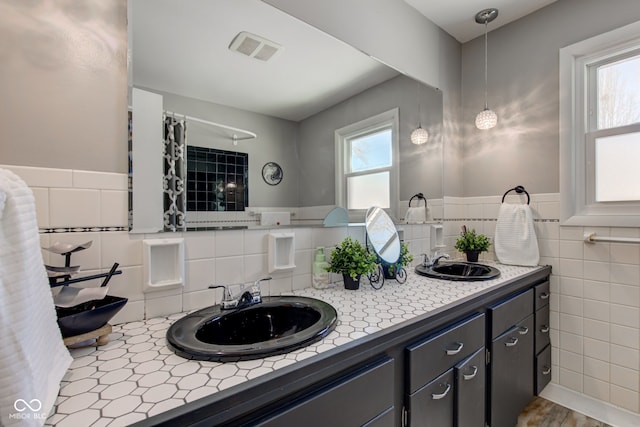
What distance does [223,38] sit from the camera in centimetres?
111

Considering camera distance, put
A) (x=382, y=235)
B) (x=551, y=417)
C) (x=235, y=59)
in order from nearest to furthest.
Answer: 1. (x=235, y=59)
2. (x=382, y=235)
3. (x=551, y=417)

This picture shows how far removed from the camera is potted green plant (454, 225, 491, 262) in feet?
6.46

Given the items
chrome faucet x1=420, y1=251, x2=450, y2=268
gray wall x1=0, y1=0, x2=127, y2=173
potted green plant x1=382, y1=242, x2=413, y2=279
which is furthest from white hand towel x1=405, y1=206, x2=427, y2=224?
gray wall x1=0, y1=0, x2=127, y2=173

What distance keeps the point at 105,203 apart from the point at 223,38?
0.73m

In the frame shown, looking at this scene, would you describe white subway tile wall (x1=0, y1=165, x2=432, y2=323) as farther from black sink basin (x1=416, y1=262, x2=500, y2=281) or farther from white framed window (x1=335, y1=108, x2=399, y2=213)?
black sink basin (x1=416, y1=262, x2=500, y2=281)

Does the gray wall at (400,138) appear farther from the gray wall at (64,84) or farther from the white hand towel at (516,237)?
the gray wall at (64,84)

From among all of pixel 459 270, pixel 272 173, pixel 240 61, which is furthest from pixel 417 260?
pixel 240 61

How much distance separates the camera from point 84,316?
0.73 meters

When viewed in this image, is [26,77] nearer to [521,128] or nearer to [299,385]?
[299,385]

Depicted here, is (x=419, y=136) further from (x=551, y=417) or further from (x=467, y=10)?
(x=551, y=417)

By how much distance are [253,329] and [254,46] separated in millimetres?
1099

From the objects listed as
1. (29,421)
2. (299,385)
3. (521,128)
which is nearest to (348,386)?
(299,385)

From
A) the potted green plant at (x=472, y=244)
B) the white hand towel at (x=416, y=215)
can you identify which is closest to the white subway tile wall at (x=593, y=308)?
the potted green plant at (x=472, y=244)

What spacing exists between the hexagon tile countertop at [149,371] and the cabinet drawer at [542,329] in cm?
108
